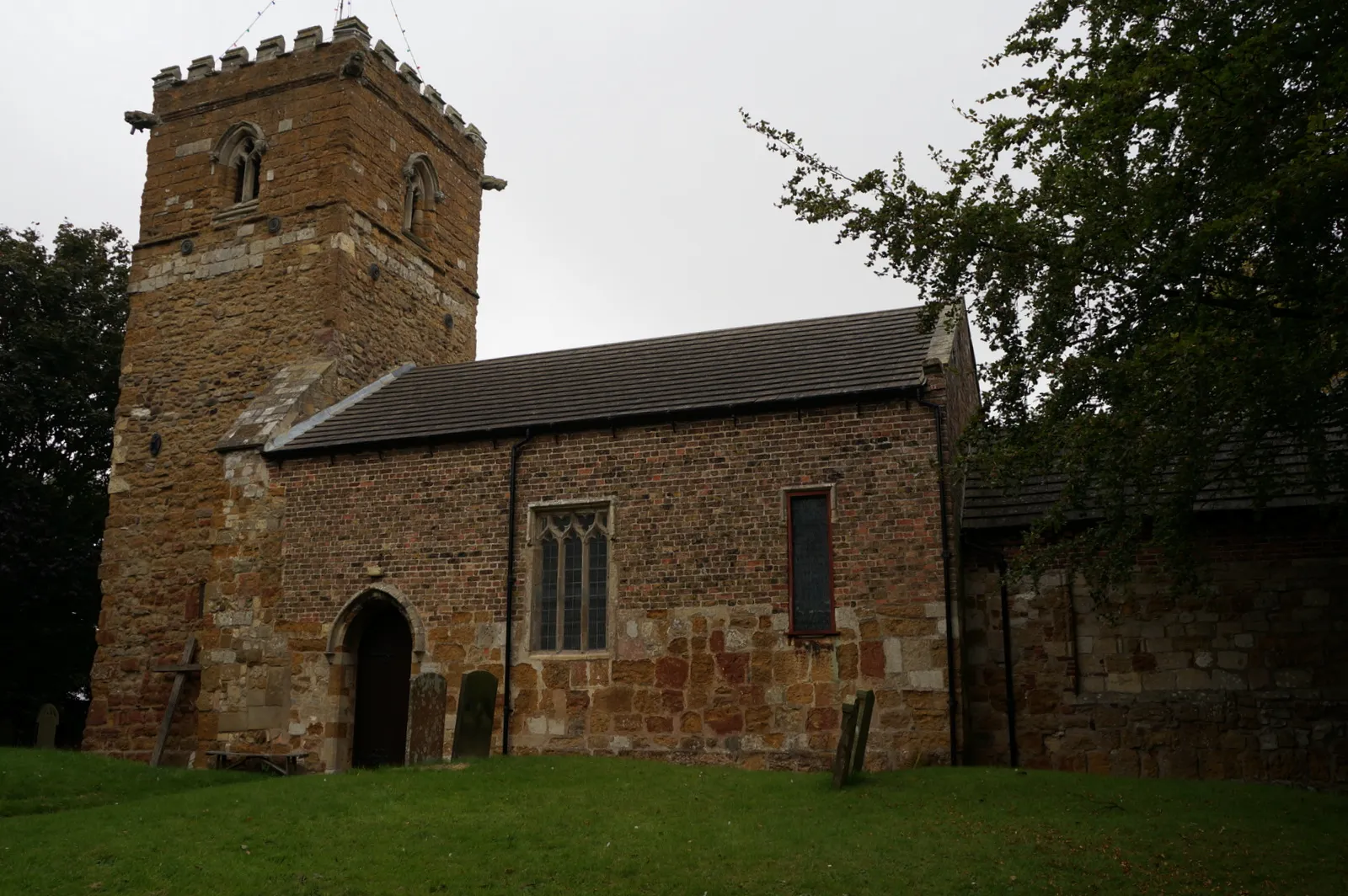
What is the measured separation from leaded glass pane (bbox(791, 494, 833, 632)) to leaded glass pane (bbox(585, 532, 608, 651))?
2875 millimetres

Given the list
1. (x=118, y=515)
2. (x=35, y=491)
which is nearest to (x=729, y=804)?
(x=118, y=515)

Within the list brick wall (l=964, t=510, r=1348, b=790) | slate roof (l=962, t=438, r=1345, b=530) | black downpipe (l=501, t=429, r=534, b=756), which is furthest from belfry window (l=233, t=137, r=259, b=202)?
brick wall (l=964, t=510, r=1348, b=790)

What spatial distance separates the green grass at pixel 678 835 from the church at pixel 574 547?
169 centimetres

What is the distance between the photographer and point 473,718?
14961mm

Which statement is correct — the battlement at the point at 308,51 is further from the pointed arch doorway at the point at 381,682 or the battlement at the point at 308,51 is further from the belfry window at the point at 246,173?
the pointed arch doorway at the point at 381,682

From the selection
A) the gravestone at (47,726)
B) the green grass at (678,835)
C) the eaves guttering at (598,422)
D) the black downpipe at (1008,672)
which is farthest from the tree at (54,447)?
the black downpipe at (1008,672)

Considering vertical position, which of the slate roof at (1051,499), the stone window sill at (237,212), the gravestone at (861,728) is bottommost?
the gravestone at (861,728)

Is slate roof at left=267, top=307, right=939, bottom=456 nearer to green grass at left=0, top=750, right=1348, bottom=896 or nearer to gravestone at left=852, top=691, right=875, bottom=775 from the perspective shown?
gravestone at left=852, top=691, right=875, bottom=775

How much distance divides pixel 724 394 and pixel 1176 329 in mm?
7489

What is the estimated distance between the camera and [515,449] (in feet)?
59.2

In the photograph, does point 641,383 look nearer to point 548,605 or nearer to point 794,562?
point 548,605

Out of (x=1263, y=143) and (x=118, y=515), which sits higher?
(x=1263, y=143)

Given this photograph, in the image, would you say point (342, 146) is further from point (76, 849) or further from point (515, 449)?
point (76, 849)

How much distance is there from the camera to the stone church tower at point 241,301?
20875 mm
